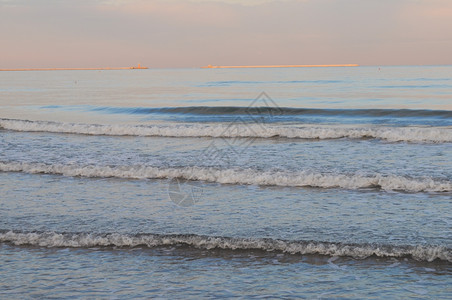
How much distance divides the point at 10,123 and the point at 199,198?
14637mm

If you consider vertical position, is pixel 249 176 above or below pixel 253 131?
below

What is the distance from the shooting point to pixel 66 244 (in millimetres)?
6793

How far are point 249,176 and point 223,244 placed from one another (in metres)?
4.32

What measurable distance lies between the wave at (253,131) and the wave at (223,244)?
10.5 meters

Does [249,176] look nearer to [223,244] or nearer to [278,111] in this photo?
[223,244]

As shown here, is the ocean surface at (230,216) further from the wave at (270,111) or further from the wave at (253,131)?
the wave at (270,111)

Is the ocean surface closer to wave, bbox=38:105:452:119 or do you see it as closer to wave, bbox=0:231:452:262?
wave, bbox=0:231:452:262

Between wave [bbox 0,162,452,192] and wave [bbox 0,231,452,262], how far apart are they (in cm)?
375

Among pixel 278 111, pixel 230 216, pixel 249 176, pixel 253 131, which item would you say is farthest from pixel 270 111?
pixel 230 216

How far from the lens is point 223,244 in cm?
662

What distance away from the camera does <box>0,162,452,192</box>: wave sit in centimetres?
989

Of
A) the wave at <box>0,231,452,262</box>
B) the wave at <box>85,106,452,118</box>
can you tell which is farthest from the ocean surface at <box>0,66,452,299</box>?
the wave at <box>85,106,452,118</box>

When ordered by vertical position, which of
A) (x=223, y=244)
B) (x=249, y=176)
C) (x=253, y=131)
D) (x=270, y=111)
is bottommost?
(x=223, y=244)

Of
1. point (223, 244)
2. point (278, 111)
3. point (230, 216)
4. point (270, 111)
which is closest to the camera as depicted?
point (223, 244)
